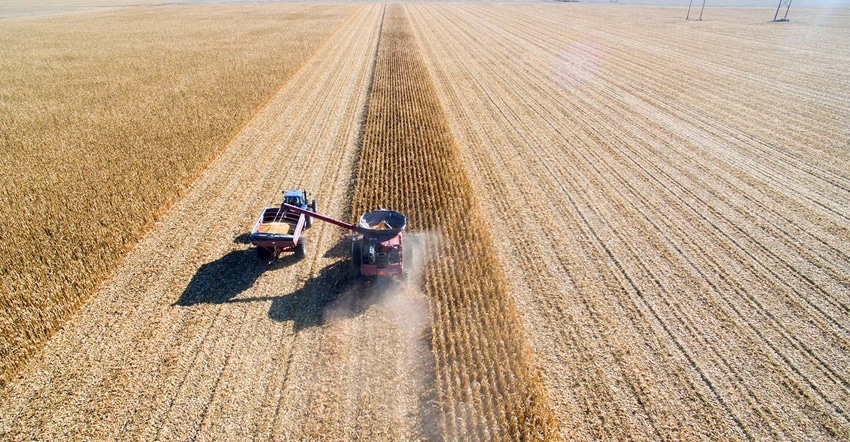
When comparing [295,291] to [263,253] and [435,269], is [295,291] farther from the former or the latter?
[435,269]

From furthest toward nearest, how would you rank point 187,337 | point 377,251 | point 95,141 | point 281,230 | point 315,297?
point 95,141, point 281,230, point 315,297, point 377,251, point 187,337

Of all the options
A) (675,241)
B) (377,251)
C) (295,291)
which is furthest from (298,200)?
(675,241)

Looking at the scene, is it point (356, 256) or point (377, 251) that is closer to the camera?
point (377, 251)

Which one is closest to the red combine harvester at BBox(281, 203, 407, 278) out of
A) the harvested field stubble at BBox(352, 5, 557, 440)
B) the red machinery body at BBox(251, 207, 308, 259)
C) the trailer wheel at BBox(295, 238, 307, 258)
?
the red machinery body at BBox(251, 207, 308, 259)

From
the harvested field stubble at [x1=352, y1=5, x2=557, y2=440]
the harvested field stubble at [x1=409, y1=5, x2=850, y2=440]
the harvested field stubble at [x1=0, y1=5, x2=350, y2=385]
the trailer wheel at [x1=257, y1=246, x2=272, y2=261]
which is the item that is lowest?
the harvested field stubble at [x1=409, y1=5, x2=850, y2=440]

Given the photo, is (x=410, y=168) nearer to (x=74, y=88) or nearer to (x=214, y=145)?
(x=214, y=145)

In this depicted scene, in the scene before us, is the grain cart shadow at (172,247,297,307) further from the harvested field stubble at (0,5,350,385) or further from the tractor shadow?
the harvested field stubble at (0,5,350,385)
